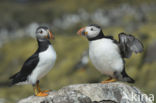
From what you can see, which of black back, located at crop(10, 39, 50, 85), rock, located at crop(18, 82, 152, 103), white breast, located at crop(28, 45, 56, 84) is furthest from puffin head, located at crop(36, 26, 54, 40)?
rock, located at crop(18, 82, 152, 103)

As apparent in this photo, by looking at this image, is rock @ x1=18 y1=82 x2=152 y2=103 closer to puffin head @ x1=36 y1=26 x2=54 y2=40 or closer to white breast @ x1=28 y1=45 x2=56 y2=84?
white breast @ x1=28 y1=45 x2=56 y2=84

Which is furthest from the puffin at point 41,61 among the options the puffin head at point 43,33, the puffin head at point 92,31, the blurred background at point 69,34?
the blurred background at point 69,34

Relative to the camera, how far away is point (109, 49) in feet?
22.3

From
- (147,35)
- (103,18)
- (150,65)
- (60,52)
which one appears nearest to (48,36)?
(150,65)

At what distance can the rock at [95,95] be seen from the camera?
6.33m

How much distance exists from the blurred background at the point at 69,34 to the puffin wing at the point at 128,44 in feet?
13.9

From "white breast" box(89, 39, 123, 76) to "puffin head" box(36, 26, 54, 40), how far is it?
3.17 ft

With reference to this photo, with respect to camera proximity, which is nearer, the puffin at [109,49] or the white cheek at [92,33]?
the puffin at [109,49]

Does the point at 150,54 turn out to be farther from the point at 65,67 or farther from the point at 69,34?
the point at 69,34

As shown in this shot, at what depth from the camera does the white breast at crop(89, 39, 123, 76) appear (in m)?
6.77

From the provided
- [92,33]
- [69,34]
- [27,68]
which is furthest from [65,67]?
[92,33]

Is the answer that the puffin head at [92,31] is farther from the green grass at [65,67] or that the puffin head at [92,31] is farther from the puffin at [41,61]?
the green grass at [65,67]

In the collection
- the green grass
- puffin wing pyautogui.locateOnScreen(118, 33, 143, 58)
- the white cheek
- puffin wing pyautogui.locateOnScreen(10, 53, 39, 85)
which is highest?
the white cheek

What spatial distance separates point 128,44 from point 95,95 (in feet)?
4.76
